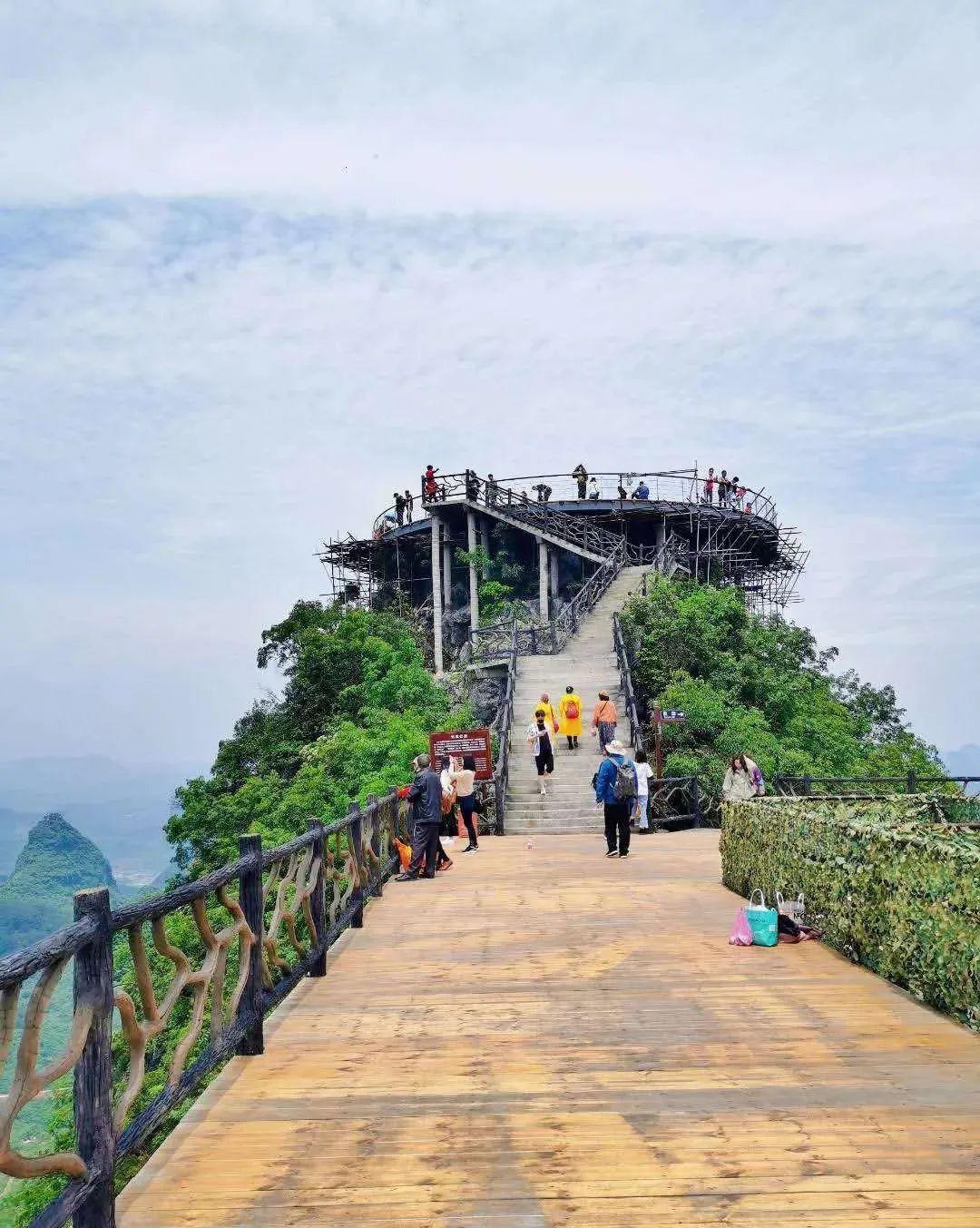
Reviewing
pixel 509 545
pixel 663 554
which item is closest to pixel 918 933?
pixel 663 554

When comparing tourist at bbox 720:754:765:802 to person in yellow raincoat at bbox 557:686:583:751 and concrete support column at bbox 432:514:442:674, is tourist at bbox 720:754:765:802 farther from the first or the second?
concrete support column at bbox 432:514:442:674

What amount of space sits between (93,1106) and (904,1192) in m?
3.09

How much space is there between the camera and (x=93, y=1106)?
3.89m

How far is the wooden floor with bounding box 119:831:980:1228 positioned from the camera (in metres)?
4.25

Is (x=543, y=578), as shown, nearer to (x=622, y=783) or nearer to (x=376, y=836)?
(x=622, y=783)

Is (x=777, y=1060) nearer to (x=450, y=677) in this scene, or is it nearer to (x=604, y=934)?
(x=604, y=934)

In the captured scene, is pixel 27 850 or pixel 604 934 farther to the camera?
pixel 27 850

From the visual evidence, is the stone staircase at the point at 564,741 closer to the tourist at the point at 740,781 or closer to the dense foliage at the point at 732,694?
the dense foliage at the point at 732,694

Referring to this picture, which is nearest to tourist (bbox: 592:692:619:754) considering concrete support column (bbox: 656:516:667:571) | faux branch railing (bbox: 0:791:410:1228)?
faux branch railing (bbox: 0:791:410:1228)

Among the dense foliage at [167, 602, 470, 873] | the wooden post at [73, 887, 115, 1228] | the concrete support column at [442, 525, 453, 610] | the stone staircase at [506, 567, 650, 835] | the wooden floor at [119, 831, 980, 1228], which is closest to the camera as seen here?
the wooden post at [73, 887, 115, 1228]

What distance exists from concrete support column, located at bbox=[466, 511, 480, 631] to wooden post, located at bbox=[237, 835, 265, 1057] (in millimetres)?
34468

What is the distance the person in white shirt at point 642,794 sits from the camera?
2012 cm

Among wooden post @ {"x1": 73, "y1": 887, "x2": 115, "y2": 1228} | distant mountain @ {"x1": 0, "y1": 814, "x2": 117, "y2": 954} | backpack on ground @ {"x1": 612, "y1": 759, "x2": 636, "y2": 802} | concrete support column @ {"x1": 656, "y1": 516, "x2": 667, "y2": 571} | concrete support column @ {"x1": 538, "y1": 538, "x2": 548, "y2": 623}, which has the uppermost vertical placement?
concrete support column @ {"x1": 656, "y1": 516, "x2": 667, "y2": 571}

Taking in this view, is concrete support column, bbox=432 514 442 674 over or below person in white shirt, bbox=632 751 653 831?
over
